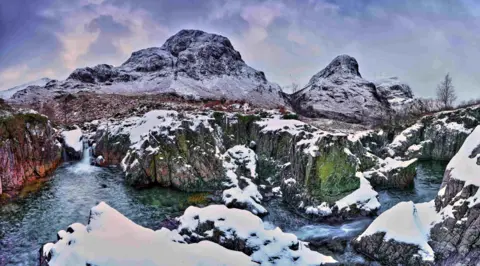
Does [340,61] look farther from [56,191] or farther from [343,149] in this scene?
[56,191]

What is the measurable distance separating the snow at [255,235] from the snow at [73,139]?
120 feet

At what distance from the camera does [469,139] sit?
75.3 feet

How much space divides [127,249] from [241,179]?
24.5 m

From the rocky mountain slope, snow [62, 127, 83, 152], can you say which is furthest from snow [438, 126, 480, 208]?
the rocky mountain slope

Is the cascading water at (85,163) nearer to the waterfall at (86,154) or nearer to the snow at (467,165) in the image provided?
the waterfall at (86,154)

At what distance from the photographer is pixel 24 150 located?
39.5m

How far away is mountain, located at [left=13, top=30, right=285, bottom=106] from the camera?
379ft

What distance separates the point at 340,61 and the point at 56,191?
131476 millimetres

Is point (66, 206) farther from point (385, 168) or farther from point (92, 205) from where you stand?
point (385, 168)

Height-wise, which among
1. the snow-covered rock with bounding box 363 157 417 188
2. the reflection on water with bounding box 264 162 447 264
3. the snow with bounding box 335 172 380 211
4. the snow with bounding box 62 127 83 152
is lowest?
the reflection on water with bounding box 264 162 447 264

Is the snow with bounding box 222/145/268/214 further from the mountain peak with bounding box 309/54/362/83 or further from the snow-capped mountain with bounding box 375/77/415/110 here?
the mountain peak with bounding box 309/54/362/83

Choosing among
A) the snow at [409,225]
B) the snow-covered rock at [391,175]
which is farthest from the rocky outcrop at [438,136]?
the snow at [409,225]

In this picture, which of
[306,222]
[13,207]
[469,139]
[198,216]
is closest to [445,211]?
[469,139]

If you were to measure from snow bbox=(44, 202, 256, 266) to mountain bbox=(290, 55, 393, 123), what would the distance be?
3604 inches
